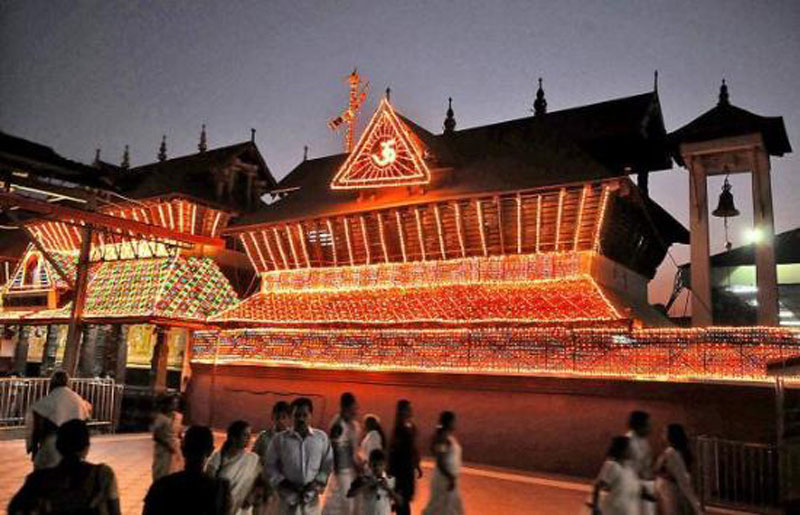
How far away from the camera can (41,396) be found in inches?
675

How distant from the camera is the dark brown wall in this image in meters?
12.2

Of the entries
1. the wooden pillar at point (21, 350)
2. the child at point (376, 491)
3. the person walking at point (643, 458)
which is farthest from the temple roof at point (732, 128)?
the wooden pillar at point (21, 350)

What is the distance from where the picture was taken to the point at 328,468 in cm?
634

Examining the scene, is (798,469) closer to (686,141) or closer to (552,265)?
(552,265)

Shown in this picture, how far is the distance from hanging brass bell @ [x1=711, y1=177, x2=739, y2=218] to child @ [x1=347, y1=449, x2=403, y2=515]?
51.1 ft

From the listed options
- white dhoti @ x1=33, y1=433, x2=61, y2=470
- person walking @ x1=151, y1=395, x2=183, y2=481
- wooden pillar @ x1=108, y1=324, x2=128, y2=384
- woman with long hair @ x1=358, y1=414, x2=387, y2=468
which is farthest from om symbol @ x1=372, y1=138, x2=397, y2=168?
white dhoti @ x1=33, y1=433, x2=61, y2=470

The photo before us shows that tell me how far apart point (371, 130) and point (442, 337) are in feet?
25.2

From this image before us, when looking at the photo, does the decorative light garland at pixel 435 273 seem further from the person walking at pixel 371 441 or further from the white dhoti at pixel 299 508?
the white dhoti at pixel 299 508

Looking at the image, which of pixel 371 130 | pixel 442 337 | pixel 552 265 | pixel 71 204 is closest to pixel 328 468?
pixel 442 337

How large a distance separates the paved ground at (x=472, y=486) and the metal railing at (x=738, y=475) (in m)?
2.07

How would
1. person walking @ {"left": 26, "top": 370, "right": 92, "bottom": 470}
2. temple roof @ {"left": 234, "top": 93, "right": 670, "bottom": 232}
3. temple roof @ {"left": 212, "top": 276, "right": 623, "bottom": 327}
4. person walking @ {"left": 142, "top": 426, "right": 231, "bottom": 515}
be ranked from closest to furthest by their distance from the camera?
person walking @ {"left": 142, "top": 426, "right": 231, "bottom": 515}
person walking @ {"left": 26, "top": 370, "right": 92, "bottom": 470}
temple roof @ {"left": 212, "top": 276, "right": 623, "bottom": 327}
temple roof @ {"left": 234, "top": 93, "right": 670, "bottom": 232}

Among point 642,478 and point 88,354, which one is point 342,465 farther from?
point 88,354

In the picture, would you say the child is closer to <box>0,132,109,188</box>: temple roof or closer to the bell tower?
the bell tower

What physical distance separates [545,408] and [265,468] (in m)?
9.10
